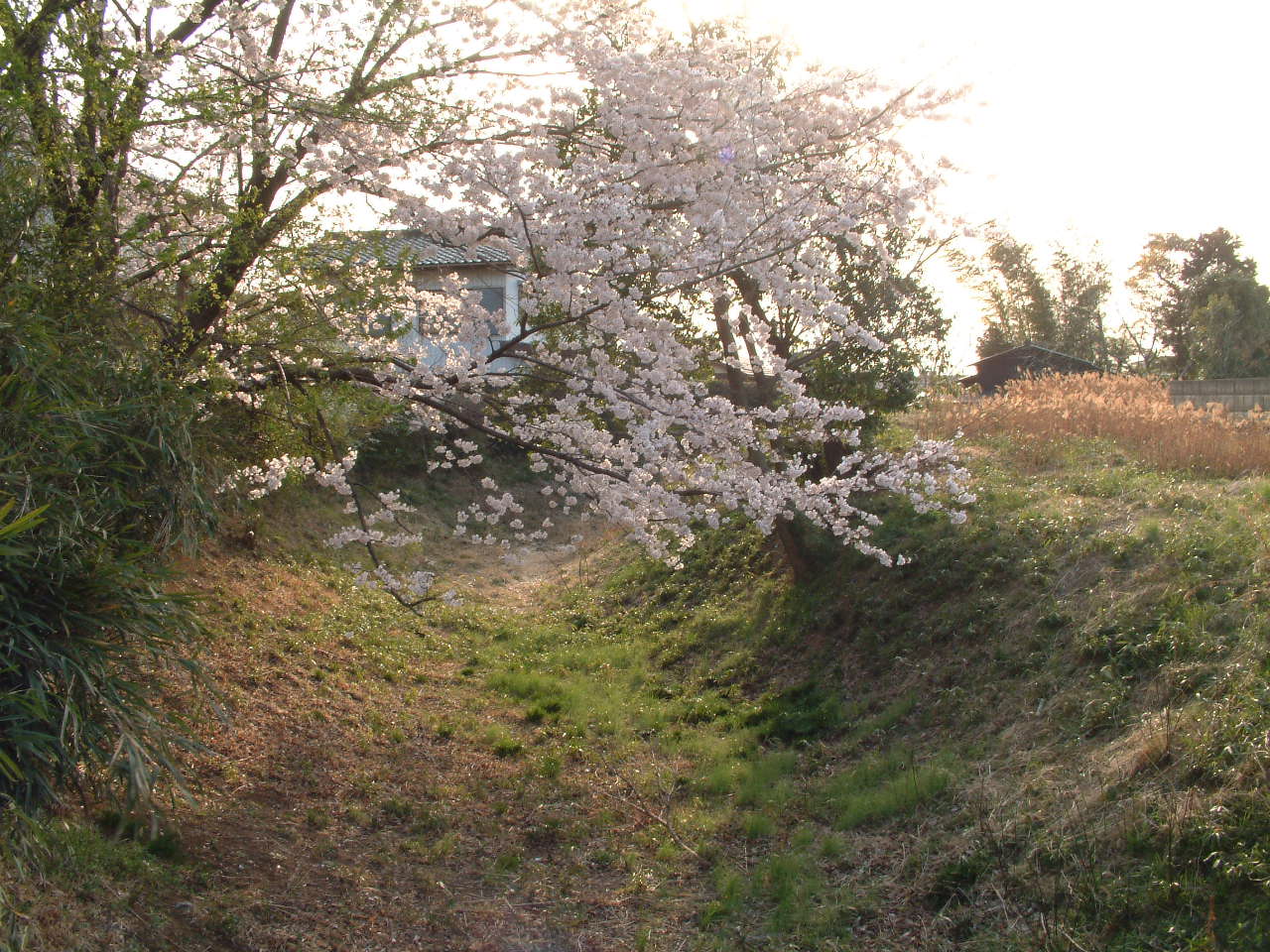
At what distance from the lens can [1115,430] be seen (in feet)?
34.2

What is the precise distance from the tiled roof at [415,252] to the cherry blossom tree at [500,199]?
143mm

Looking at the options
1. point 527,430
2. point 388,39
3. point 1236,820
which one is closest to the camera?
point 1236,820

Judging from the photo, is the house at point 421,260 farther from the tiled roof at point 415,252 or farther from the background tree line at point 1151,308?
the background tree line at point 1151,308

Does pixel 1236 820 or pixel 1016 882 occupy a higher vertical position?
pixel 1236 820

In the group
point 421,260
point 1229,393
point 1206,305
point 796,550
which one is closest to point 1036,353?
point 1206,305

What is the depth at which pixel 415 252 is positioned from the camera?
21.7ft

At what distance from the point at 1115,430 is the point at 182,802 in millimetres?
9665

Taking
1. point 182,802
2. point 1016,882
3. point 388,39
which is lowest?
point 1016,882

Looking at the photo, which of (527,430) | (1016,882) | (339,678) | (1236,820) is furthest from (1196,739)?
(339,678)

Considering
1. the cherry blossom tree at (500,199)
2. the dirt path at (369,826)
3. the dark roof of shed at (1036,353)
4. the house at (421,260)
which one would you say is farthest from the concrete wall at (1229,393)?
the dark roof of shed at (1036,353)

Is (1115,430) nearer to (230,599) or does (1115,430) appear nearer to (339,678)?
(339,678)

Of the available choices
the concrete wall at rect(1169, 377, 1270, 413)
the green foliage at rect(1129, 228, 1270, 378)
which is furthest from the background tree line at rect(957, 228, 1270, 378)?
the concrete wall at rect(1169, 377, 1270, 413)

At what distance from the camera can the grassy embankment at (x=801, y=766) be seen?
165 inches

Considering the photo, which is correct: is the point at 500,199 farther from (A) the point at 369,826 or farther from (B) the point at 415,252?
(A) the point at 369,826
